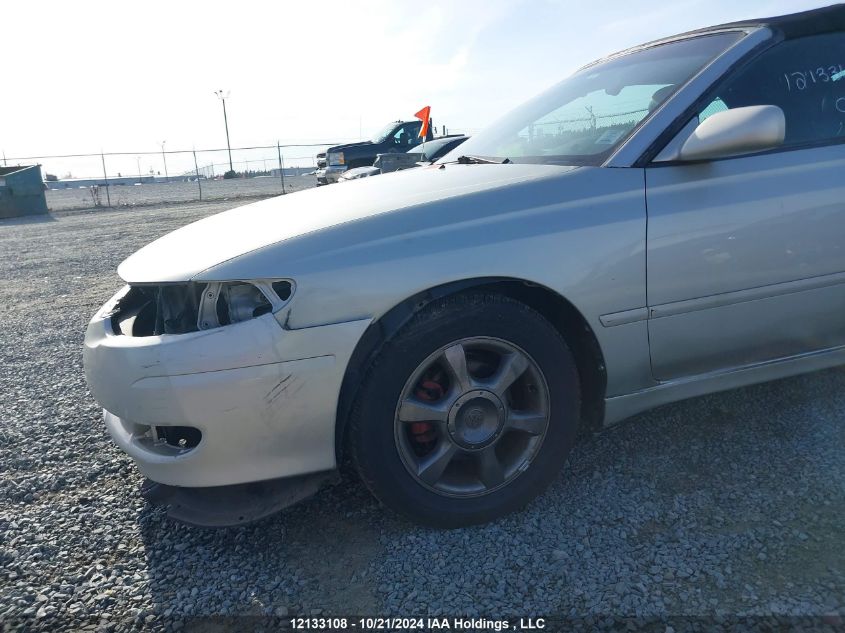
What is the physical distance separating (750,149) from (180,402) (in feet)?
6.90

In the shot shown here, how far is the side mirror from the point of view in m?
2.09

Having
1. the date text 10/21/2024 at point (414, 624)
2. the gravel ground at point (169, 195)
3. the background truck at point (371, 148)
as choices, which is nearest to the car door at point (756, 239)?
the date text 10/21/2024 at point (414, 624)

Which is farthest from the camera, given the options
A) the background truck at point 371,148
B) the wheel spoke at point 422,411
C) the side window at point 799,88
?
the background truck at point 371,148

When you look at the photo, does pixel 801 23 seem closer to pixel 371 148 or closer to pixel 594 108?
pixel 594 108

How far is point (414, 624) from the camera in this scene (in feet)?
5.91

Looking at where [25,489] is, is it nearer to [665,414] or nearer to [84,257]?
[665,414]

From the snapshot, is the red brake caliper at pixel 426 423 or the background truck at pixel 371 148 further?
the background truck at pixel 371 148

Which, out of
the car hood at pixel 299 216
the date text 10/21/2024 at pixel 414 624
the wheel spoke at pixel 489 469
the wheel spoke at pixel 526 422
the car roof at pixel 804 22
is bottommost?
the date text 10/21/2024 at pixel 414 624

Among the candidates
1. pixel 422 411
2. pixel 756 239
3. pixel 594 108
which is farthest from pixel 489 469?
pixel 594 108

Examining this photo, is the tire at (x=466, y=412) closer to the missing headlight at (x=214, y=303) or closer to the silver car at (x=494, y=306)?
the silver car at (x=494, y=306)

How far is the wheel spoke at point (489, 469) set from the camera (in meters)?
2.18

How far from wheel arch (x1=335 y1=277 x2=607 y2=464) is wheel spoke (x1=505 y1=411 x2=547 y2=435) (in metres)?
0.26

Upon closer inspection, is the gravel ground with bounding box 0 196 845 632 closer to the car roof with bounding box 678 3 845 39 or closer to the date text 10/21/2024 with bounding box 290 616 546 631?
the date text 10/21/2024 with bounding box 290 616 546 631

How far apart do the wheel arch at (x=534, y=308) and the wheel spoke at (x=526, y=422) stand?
263 mm
